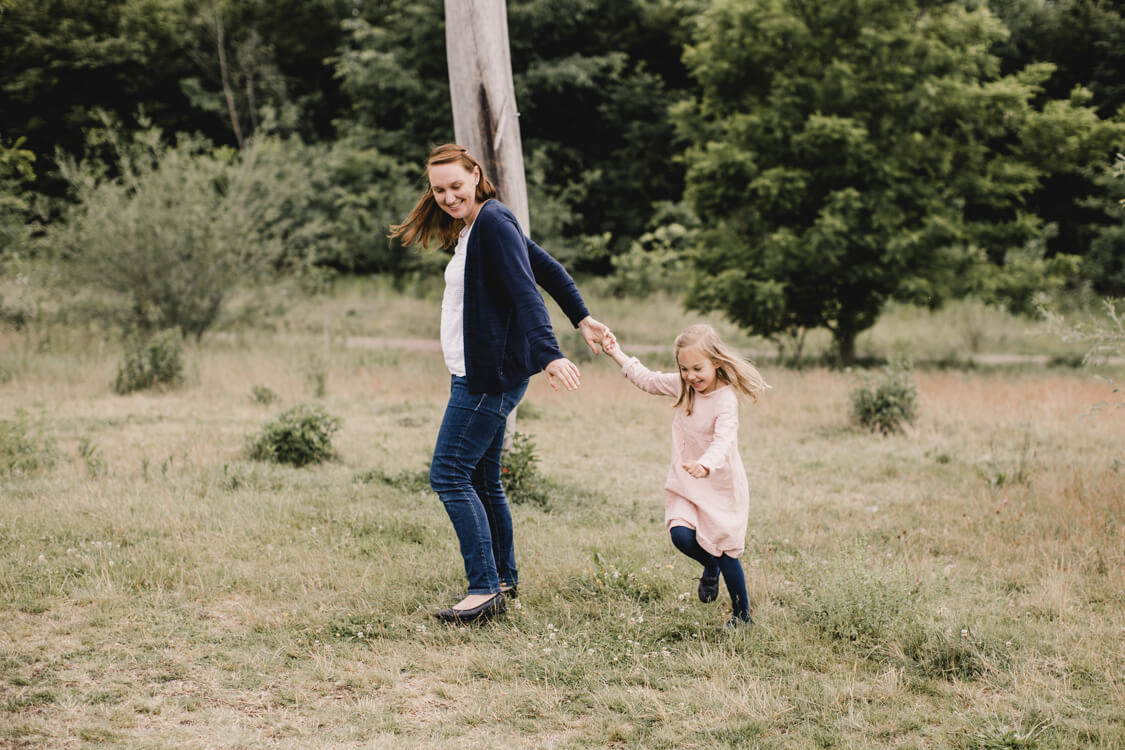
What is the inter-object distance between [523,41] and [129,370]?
14593 mm

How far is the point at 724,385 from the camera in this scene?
14.3 feet

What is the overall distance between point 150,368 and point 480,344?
879 cm

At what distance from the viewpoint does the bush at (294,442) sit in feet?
26.2

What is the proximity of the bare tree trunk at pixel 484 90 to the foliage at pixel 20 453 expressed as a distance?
4.17m

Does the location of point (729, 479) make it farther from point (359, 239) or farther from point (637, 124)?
point (637, 124)

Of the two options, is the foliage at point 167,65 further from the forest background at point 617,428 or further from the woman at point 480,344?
the woman at point 480,344

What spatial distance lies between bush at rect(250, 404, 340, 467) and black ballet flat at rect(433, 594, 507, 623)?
3.74m

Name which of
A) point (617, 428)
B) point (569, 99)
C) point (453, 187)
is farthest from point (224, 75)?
point (453, 187)

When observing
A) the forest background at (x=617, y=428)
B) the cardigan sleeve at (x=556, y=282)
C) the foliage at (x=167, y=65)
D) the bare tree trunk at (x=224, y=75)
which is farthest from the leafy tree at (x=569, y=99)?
the cardigan sleeve at (x=556, y=282)

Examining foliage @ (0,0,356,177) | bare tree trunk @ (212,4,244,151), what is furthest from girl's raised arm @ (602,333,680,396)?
bare tree trunk @ (212,4,244,151)

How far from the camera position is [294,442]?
7.97m

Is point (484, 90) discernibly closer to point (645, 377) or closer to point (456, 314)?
point (456, 314)

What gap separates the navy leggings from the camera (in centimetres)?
433

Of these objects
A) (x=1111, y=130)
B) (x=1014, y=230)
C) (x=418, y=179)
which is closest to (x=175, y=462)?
(x=1014, y=230)
